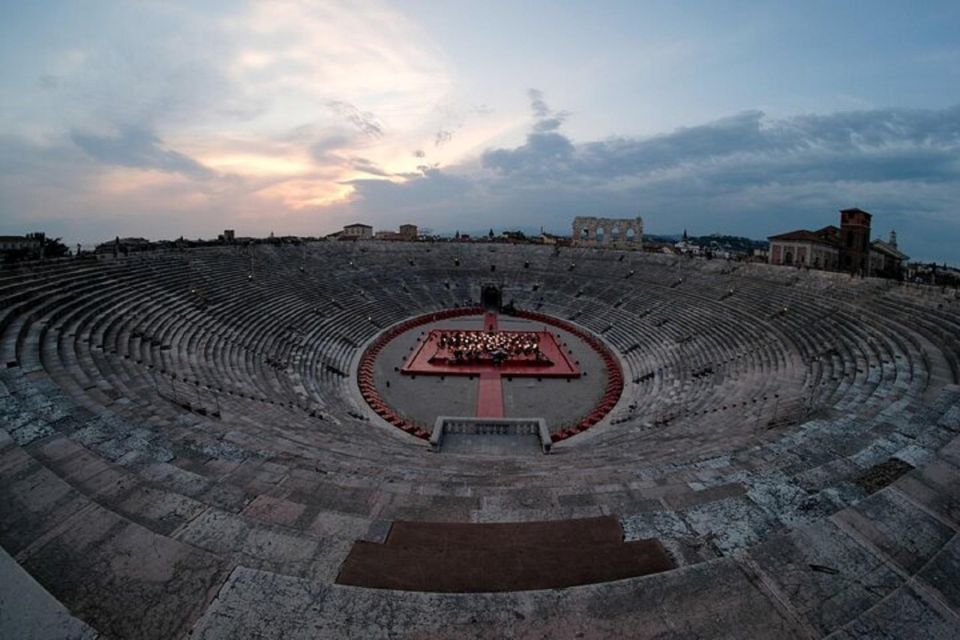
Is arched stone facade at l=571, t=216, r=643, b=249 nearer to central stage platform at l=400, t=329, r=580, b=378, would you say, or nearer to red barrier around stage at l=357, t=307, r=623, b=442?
red barrier around stage at l=357, t=307, r=623, b=442

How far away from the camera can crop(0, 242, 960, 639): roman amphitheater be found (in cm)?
417

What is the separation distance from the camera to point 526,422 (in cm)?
2050

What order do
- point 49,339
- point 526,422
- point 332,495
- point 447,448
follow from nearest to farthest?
point 332,495
point 49,339
point 447,448
point 526,422

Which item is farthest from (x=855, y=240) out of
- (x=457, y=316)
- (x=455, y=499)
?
(x=455, y=499)

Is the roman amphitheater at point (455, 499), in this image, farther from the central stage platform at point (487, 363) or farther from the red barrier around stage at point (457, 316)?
the central stage platform at point (487, 363)

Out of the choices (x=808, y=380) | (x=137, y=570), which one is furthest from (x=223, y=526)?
(x=808, y=380)

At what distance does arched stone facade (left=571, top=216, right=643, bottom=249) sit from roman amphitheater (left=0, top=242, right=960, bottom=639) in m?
36.0

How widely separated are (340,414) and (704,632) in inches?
739

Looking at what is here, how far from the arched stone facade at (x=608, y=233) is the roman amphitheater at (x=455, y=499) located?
118 ft

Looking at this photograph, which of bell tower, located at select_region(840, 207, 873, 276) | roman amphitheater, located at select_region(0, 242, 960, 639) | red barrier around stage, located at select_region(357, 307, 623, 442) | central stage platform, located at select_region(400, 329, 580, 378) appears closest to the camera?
roman amphitheater, located at select_region(0, 242, 960, 639)

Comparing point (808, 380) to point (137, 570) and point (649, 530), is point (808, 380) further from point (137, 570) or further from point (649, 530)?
point (137, 570)

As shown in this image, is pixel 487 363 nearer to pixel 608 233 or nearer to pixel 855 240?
pixel 608 233

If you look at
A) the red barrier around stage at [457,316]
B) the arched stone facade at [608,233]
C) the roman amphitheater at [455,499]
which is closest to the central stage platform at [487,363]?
the red barrier around stage at [457,316]

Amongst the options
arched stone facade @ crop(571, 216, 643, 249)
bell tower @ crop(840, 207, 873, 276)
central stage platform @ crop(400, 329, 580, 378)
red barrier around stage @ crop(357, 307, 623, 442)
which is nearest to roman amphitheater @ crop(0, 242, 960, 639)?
red barrier around stage @ crop(357, 307, 623, 442)
